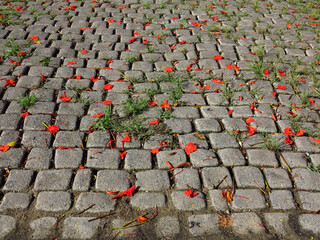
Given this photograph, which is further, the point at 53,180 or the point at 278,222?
the point at 53,180

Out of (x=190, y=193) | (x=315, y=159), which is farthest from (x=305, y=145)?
(x=190, y=193)

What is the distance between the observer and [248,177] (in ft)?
7.57

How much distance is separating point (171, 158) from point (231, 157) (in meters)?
0.49

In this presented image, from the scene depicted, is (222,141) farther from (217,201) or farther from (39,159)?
(39,159)

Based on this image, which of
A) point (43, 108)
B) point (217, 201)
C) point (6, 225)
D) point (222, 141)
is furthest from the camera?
point (43, 108)

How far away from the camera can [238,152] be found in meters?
2.50

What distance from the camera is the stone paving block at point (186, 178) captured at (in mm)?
2223

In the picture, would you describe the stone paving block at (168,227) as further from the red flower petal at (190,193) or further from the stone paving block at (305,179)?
the stone paving block at (305,179)

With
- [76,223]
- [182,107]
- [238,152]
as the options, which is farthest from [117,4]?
[76,223]

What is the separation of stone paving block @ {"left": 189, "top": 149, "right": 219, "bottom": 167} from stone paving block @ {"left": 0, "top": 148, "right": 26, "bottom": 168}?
4.40 ft

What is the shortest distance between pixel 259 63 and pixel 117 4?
2.80 m

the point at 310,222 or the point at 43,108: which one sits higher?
the point at 43,108

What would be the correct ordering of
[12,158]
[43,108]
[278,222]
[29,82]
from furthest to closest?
[29,82] < [43,108] < [12,158] < [278,222]

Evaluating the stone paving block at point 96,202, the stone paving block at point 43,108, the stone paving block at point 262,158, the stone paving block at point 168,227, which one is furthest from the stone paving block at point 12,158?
the stone paving block at point 262,158
